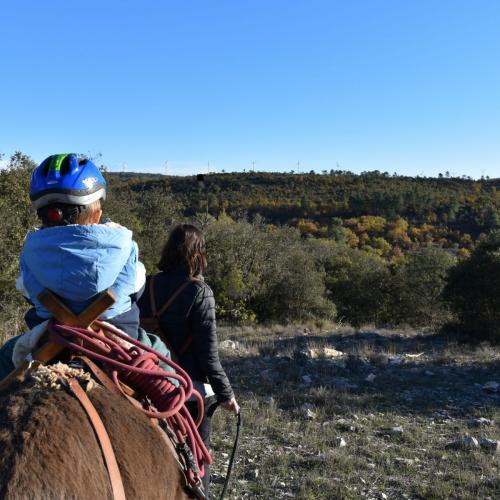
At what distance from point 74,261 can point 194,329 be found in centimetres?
140

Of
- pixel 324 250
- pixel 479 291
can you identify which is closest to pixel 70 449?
pixel 479 291

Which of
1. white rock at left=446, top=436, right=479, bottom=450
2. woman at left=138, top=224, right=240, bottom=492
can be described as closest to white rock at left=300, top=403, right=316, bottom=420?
white rock at left=446, top=436, right=479, bottom=450

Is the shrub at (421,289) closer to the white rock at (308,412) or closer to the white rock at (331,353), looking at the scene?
the white rock at (331,353)

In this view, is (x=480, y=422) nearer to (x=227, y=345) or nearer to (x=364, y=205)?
(x=227, y=345)

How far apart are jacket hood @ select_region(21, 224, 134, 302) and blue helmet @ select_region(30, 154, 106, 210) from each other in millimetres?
118

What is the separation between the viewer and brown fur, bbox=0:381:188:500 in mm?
1279

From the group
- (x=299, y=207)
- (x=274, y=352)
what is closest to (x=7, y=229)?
(x=274, y=352)

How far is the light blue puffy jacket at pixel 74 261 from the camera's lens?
170cm

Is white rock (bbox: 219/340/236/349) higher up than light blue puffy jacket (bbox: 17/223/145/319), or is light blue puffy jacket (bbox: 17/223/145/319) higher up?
light blue puffy jacket (bbox: 17/223/145/319)

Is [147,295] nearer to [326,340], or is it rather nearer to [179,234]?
[179,234]

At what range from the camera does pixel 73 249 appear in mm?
1701

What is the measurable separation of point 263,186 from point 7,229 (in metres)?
61.0

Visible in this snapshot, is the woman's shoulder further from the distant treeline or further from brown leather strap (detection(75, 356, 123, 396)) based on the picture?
the distant treeline

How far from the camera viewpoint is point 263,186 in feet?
239
